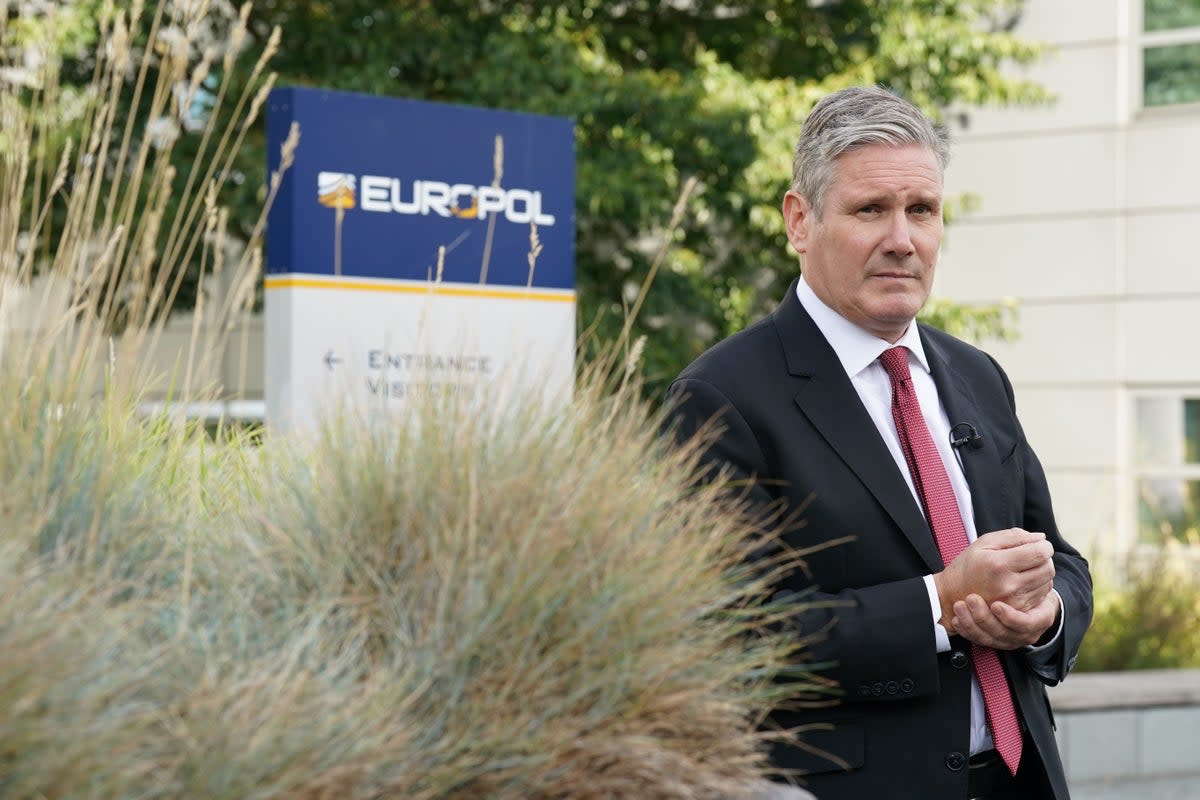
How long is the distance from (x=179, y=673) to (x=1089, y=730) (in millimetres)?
6767

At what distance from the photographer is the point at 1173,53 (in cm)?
1505

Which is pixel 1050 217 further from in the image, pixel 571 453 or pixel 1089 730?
pixel 571 453

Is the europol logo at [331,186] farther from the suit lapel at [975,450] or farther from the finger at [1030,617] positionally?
the finger at [1030,617]

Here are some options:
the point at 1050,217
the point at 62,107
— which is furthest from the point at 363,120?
the point at 1050,217

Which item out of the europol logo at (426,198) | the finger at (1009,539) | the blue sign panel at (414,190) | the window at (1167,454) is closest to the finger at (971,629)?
the finger at (1009,539)

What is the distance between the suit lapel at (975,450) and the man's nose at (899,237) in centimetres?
27

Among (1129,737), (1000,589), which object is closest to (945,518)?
(1000,589)

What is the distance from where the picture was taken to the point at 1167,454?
50.0 feet

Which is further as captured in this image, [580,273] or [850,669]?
[580,273]

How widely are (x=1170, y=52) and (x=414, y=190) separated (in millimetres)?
10220

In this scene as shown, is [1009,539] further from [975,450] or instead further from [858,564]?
[975,450]

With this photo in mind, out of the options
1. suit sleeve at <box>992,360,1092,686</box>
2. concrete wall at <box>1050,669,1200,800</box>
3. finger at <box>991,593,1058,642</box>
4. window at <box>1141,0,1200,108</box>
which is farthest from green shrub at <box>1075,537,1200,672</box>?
finger at <box>991,593,1058,642</box>

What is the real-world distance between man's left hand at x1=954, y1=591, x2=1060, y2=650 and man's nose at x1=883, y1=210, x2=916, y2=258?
58 cm

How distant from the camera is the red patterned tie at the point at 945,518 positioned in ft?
9.20
